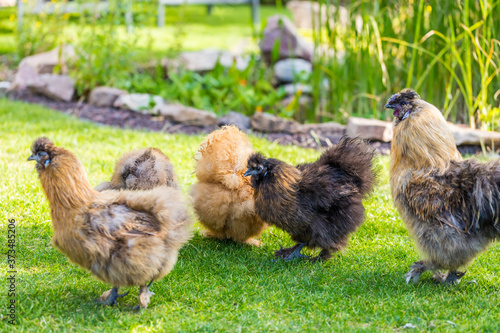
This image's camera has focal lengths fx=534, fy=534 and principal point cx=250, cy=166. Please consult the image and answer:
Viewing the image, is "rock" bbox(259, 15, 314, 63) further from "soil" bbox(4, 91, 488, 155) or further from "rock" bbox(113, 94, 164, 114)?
"soil" bbox(4, 91, 488, 155)

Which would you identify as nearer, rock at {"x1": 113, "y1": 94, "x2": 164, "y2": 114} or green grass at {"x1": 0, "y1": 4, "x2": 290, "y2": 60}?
rock at {"x1": 113, "y1": 94, "x2": 164, "y2": 114}

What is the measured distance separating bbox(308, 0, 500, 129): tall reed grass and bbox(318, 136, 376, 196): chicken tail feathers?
2.99 meters

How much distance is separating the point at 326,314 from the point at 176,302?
1.15 meters

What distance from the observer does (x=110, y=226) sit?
3.79m

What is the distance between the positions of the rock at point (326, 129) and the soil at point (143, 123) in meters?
0.18

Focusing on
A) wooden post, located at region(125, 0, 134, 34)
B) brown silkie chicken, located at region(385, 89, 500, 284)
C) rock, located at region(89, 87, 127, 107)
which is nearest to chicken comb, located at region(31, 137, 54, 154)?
brown silkie chicken, located at region(385, 89, 500, 284)

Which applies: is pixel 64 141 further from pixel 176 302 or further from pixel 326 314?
pixel 326 314

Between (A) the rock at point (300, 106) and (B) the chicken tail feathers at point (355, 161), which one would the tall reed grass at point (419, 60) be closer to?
(A) the rock at point (300, 106)

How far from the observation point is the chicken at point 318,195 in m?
4.80

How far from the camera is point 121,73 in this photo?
10641 mm

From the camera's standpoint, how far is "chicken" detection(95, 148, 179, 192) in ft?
15.9

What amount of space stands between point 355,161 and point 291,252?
1.05 metres

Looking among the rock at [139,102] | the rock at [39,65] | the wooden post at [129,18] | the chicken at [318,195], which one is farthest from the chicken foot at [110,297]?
the rock at [39,65]

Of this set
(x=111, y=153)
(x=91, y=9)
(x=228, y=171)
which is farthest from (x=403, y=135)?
(x=91, y=9)
